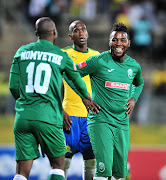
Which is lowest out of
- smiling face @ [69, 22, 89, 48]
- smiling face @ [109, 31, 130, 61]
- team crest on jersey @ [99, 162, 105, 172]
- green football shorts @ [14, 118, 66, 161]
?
team crest on jersey @ [99, 162, 105, 172]

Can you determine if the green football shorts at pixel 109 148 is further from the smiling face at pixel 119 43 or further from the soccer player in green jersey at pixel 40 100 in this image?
the smiling face at pixel 119 43

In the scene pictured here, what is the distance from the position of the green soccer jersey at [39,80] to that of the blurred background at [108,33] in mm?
7375

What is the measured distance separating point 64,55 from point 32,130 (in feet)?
2.89

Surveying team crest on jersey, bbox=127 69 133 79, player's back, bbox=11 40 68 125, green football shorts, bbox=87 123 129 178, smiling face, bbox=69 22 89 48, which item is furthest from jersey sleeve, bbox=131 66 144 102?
player's back, bbox=11 40 68 125

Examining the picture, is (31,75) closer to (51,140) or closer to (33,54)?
(33,54)

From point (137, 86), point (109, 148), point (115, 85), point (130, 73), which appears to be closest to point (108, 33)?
point (137, 86)

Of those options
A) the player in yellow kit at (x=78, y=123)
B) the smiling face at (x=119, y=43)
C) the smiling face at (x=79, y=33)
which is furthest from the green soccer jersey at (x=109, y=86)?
the smiling face at (x=79, y=33)

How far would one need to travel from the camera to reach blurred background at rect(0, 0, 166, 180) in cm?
1360

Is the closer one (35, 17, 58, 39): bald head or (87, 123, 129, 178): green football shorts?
(35, 17, 58, 39): bald head

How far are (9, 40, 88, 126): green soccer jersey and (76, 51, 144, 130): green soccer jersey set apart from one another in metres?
0.81

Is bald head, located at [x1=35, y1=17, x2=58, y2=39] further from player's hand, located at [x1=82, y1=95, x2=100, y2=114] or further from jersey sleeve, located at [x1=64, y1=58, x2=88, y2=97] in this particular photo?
player's hand, located at [x1=82, y1=95, x2=100, y2=114]

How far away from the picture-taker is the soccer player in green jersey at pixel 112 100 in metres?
5.89

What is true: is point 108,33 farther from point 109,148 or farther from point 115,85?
point 109,148

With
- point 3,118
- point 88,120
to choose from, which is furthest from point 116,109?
point 3,118
